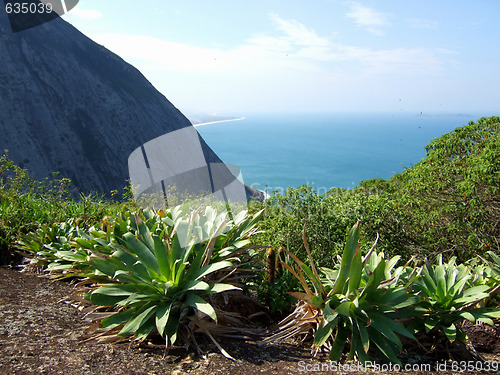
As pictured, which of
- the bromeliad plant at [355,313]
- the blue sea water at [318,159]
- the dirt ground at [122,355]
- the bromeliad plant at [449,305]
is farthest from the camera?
the blue sea water at [318,159]

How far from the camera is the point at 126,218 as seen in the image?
13.3 feet

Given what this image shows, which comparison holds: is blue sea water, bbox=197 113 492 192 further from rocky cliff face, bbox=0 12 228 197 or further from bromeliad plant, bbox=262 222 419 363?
bromeliad plant, bbox=262 222 419 363

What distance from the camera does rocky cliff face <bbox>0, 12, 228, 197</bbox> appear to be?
53281 mm

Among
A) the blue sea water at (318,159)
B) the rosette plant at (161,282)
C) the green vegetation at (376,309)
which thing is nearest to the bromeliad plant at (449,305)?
the green vegetation at (376,309)

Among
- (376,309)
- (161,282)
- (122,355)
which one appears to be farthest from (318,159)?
(122,355)

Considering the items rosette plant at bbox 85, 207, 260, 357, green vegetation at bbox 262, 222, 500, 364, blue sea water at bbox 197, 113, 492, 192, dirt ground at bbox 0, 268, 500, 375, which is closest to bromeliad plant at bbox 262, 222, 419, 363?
green vegetation at bbox 262, 222, 500, 364

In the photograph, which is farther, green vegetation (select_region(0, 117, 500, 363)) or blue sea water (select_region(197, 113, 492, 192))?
blue sea water (select_region(197, 113, 492, 192))

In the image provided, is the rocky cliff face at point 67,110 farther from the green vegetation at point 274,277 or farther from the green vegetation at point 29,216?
the green vegetation at point 274,277

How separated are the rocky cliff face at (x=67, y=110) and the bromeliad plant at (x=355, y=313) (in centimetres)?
5238

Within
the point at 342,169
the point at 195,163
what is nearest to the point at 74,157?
the point at 195,163

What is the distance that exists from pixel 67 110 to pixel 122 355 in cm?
6354

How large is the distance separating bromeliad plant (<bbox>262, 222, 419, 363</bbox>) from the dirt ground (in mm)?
130

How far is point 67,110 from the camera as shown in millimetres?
59406

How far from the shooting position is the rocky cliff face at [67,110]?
175ft
